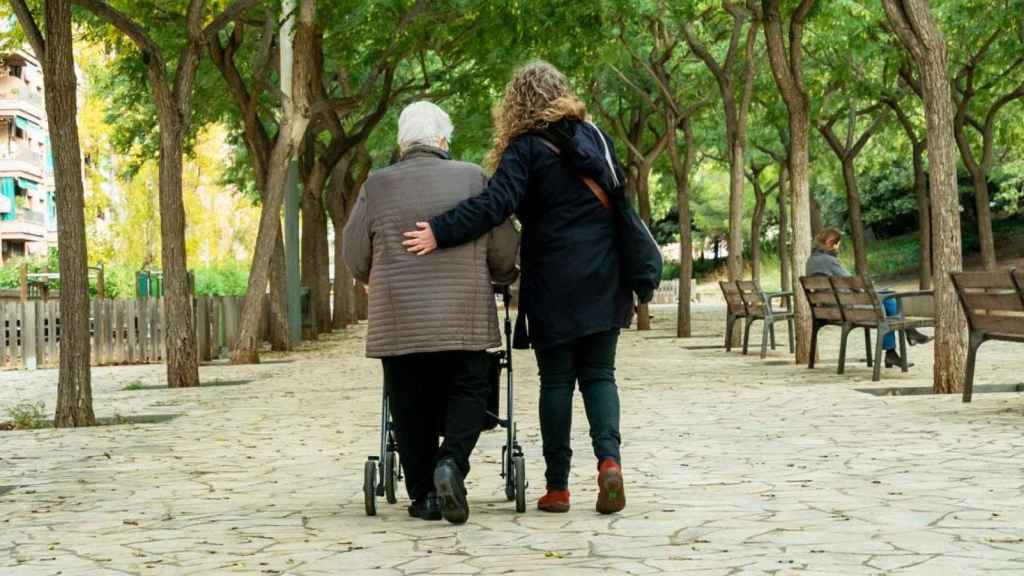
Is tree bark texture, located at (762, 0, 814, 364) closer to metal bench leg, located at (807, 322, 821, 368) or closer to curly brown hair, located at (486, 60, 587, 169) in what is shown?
Answer: metal bench leg, located at (807, 322, 821, 368)

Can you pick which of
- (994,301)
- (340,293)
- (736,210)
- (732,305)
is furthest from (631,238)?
(340,293)

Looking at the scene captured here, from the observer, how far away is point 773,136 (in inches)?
1667

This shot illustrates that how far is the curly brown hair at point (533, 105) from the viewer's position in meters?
7.20

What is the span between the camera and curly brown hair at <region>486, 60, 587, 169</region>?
7195 millimetres

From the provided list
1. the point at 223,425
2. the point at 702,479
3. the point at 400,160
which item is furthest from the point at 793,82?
the point at 400,160

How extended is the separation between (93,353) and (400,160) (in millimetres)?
18094

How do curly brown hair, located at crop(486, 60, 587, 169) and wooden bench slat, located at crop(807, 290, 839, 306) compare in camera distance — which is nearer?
curly brown hair, located at crop(486, 60, 587, 169)

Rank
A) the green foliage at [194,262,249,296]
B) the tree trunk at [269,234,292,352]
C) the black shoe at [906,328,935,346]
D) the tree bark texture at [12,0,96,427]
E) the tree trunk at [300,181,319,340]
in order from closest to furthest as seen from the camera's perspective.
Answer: the tree bark texture at [12,0,96,427] → the black shoe at [906,328,935,346] → the tree trunk at [269,234,292,352] → the tree trunk at [300,181,319,340] → the green foliage at [194,262,249,296]

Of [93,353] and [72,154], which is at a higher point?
[72,154]

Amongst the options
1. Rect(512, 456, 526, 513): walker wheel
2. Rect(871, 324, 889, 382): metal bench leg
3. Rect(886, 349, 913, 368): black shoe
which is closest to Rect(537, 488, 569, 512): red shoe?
Rect(512, 456, 526, 513): walker wheel

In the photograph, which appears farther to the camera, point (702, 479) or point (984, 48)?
point (984, 48)

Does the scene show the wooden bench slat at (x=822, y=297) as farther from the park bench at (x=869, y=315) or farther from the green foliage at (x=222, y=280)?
the green foliage at (x=222, y=280)

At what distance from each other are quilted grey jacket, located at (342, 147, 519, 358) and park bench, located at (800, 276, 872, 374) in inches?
395

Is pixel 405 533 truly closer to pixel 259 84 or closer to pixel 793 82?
pixel 793 82
